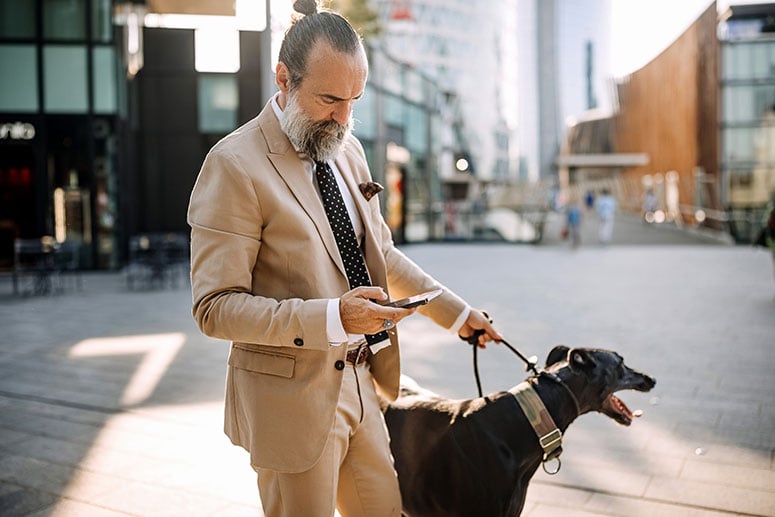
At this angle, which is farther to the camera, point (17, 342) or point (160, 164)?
point (160, 164)

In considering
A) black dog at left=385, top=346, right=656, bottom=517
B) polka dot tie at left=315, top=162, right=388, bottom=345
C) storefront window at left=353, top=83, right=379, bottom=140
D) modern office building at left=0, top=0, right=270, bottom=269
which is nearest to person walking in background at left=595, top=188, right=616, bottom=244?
storefront window at left=353, top=83, right=379, bottom=140

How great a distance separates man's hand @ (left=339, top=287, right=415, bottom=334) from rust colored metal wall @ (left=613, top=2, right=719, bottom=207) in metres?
31.1

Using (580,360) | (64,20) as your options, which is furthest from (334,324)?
(64,20)

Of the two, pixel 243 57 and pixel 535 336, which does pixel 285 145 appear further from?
pixel 243 57

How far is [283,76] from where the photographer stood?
2232mm

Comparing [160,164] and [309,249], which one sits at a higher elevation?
[160,164]

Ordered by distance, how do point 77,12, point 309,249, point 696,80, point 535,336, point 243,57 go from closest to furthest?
point 309,249 → point 535,336 → point 77,12 → point 243,57 → point 696,80

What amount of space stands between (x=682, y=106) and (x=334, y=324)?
40456 millimetres

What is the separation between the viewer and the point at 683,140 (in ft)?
127

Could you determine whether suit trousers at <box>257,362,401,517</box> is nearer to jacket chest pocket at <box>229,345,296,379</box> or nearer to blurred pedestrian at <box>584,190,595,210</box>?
jacket chest pocket at <box>229,345,296,379</box>

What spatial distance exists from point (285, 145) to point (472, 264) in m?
16.8

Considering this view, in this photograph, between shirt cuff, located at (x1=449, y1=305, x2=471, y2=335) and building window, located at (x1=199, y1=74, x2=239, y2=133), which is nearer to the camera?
shirt cuff, located at (x1=449, y1=305, x2=471, y2=335)

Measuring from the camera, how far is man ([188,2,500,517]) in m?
2.07

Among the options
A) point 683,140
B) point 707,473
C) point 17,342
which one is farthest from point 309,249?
point 683,140
